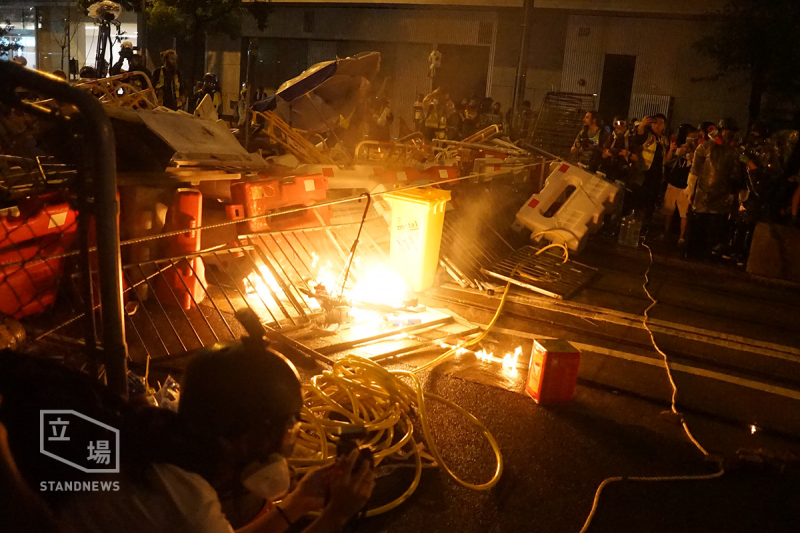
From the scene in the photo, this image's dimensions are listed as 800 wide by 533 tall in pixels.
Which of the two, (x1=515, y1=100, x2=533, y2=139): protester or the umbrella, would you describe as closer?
the umbrella

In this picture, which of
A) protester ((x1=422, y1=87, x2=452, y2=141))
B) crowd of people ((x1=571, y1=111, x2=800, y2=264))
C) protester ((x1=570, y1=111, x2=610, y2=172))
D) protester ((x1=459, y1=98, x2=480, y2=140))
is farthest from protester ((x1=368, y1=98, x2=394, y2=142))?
crowd of people ((x1=571, y1=111, x2=800, y2=264))

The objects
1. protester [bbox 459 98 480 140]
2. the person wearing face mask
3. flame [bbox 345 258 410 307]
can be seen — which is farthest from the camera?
protester [bbox 459 98 480 140]

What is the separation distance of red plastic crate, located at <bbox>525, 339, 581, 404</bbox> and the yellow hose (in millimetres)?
666

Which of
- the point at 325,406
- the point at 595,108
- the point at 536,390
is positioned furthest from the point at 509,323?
the point at 595,108

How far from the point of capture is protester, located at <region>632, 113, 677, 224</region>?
489 inches

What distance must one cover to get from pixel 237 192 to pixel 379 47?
2511 centimetres

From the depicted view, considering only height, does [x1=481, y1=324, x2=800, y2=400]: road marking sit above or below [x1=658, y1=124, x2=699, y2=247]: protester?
below

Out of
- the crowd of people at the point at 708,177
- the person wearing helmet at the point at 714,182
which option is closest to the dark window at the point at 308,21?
the crowd of people at the point at 708,177

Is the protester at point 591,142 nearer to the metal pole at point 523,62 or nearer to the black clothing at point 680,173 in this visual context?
the black clothing at point 680,173

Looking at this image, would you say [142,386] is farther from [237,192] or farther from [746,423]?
[746,423]

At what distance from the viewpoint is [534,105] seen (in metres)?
27.2

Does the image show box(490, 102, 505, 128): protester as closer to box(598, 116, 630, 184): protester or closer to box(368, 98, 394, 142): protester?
box(368, 98, 394, 142): protester

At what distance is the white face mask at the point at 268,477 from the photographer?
2.06 meters

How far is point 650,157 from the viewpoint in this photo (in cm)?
1241
